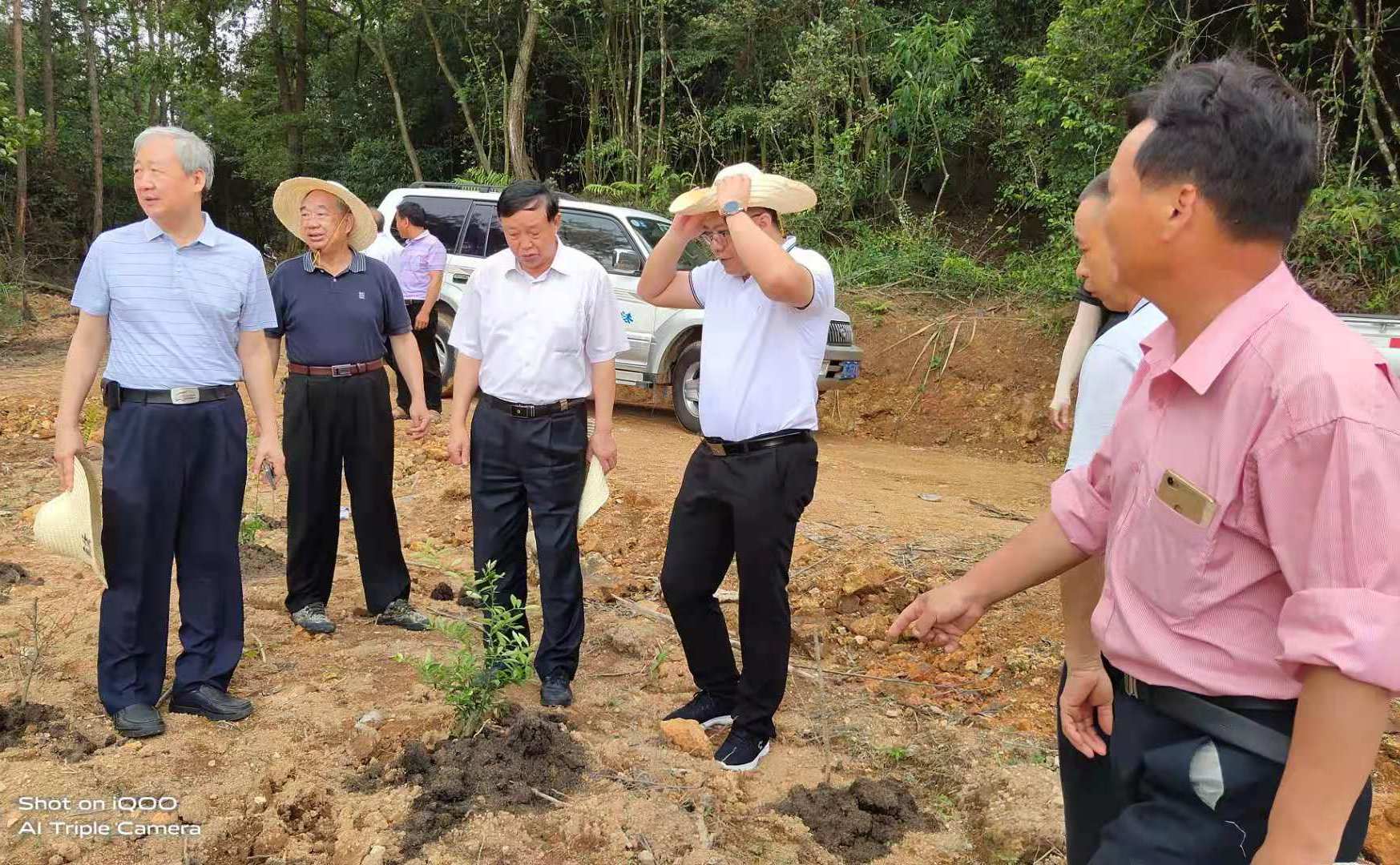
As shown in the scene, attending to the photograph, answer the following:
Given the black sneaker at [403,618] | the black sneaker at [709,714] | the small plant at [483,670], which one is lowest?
the black sneaker at [403,618]

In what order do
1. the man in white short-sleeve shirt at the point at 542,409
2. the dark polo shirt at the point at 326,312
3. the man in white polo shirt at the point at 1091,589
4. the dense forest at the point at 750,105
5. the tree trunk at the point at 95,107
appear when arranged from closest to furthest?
1. the man in white polo shirt at the point at 1091,589
2. the man in white short-sleeve shirt at the point at 542,409
3. the dark polo shirt at the point at 326,312
4. the dense forest at the point at 750,105
5. the tree trunk at the point at 95,107

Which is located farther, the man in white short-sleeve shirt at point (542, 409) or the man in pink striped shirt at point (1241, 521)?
the man in white short-sleeve shirt at point (542, 409)

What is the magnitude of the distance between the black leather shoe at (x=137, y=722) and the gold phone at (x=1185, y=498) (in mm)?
3381

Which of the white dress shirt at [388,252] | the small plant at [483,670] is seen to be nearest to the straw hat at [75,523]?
the small plant at [483,670]

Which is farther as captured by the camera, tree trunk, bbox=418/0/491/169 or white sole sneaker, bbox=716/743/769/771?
tree trunk, bbox=418/0/491/169

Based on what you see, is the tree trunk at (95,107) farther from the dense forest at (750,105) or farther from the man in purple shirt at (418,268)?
the man in purple shirt at (418,268)

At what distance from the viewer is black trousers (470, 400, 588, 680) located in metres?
3.86

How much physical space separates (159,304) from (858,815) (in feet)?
9.13

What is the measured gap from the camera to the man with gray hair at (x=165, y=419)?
3.48 metres

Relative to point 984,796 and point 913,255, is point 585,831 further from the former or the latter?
point 913,255

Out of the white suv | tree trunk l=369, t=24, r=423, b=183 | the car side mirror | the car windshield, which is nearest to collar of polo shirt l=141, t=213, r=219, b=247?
the white suv

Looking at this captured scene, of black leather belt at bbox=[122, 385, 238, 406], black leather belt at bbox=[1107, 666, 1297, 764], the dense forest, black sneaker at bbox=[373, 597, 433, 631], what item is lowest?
black sneaker at bbox=[373, 597, 433, 631]

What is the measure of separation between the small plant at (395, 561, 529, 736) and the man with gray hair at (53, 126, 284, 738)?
0.83m

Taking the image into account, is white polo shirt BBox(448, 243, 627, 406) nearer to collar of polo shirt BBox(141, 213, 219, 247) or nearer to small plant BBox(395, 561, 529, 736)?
small plant BBox(395, 561, 529, 736)
